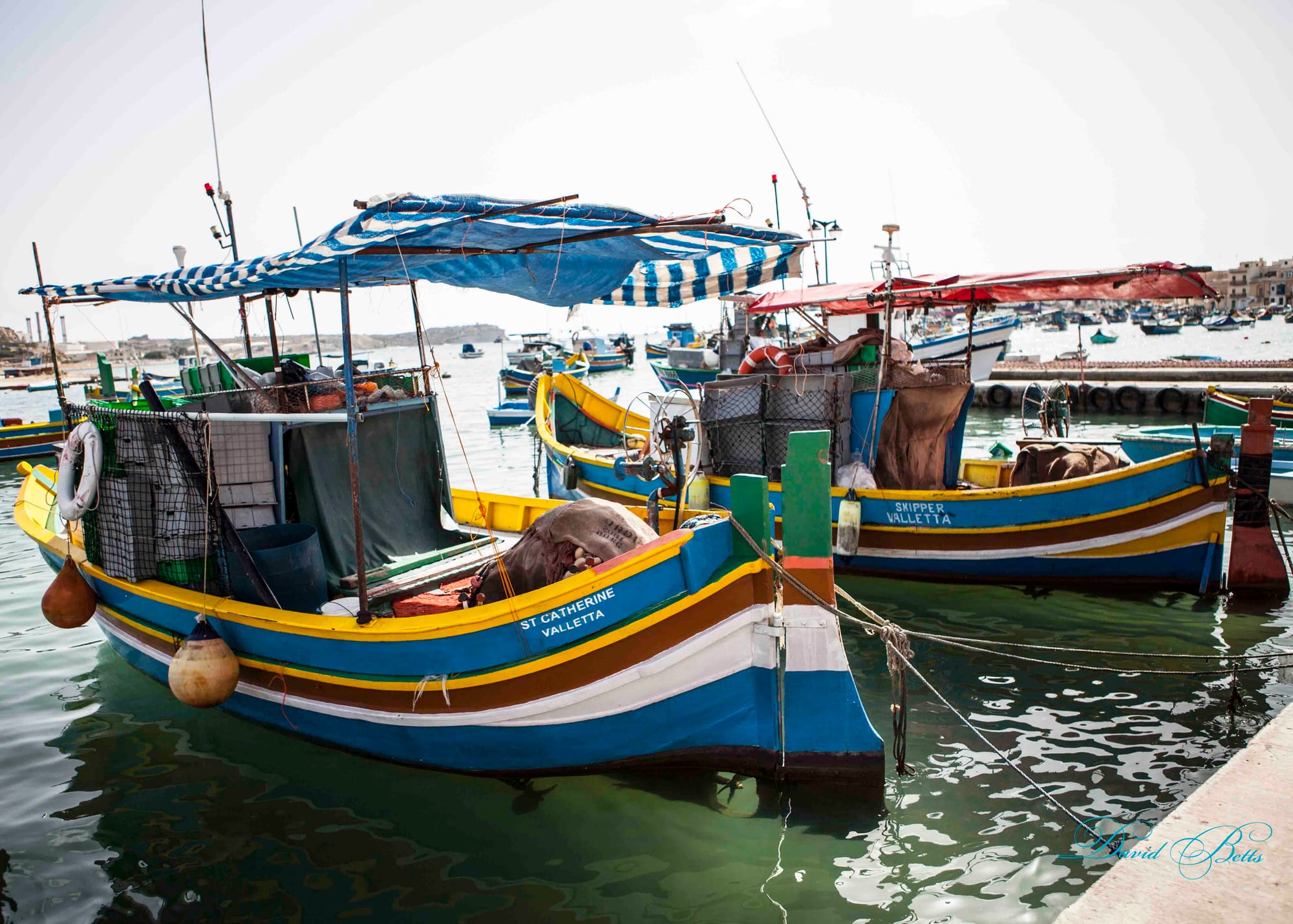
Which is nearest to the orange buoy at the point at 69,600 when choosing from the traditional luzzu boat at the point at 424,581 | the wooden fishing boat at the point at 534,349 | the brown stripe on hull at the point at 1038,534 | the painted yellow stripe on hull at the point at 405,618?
the traditional luzzu boat at the point at 424,581

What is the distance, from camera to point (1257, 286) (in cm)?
11219

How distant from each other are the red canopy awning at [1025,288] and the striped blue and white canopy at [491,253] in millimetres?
2217

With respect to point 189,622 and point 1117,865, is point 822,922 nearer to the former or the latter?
point 1117,865

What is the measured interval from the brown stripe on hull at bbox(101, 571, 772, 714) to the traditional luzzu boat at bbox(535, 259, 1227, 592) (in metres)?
3.30

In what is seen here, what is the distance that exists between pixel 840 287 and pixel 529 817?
7462mm

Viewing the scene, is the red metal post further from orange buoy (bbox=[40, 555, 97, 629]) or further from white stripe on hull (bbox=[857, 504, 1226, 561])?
orange buoy (bbox=[40, 555, 97, 629])

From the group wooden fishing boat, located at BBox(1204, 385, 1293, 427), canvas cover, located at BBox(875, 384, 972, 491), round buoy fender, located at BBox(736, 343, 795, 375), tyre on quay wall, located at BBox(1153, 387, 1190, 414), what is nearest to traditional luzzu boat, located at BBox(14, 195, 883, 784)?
round buoy fender, located at BBox(736, 343, 795, 375)

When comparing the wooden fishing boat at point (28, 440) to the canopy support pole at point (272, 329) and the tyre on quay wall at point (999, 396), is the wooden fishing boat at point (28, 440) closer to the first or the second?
the canopy support pole at point (272, 329)

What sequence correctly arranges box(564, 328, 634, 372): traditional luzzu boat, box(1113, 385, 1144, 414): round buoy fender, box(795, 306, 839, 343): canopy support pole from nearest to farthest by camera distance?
box(795, 306, 839, 343): canopy support pole → box(1113, 385, 1144, 414): round buoy fender → box(564, 328, 634, 372): traditional luzzu boat

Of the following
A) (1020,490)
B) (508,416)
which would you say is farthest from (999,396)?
(1020,490)

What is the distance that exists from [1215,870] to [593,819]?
3223 millimetres

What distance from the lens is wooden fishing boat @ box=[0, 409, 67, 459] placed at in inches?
884

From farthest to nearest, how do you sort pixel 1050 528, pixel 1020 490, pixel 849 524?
pixel 849 524
pixel 1050 528
pixel 1020 490

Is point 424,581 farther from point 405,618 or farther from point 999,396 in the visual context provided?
point 999,396
